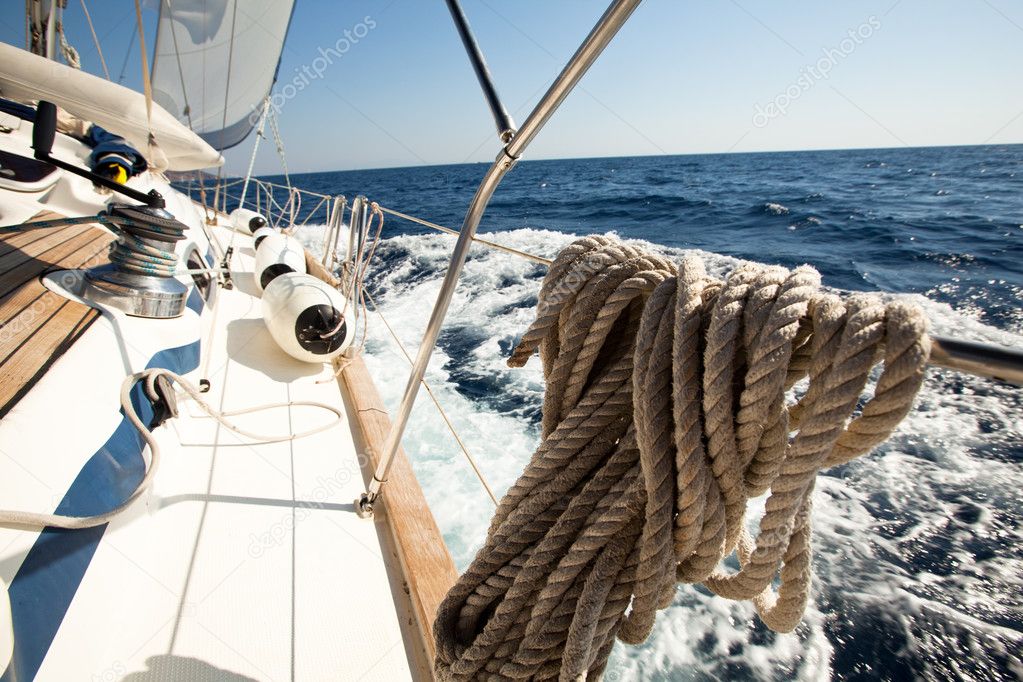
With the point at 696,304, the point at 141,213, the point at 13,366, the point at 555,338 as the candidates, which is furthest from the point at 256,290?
the point at 696,304

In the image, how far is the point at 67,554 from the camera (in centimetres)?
98

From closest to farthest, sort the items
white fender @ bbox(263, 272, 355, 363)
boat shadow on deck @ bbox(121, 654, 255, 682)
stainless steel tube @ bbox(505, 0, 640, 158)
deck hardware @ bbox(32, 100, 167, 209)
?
1. stainless steel tube @ bbox(505, 0, 640, 158)
2. boat shadow on deck @ bbox(121, 654, 255, 682)
3. deck hardware @ bbox(32, 100, 167, 209)
4. white fender @ bbox(263, 272, 355, 363)

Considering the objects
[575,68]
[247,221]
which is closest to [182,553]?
[575,68]

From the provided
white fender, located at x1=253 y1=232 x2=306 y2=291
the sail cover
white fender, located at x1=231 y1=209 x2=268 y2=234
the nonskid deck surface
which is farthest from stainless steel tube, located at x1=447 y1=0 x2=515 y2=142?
the sail cover

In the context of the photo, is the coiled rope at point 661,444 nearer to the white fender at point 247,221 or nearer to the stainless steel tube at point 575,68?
the stainless steel tube at point 575,68

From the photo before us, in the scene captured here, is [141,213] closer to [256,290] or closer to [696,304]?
[696,304]

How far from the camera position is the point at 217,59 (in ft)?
22.9

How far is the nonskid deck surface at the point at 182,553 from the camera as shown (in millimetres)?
948

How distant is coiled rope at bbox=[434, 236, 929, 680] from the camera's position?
0.50 metres

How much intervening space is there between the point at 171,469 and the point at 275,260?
2.20m

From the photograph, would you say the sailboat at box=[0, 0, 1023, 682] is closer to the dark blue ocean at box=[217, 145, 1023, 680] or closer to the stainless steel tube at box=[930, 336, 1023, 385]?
the stainless steel tube at box=[930, 336, 1023, 385]

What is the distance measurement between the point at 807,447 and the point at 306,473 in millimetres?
1725

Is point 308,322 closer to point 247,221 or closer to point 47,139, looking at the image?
point 47,139

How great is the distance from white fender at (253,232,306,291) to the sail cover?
9.56 ft
